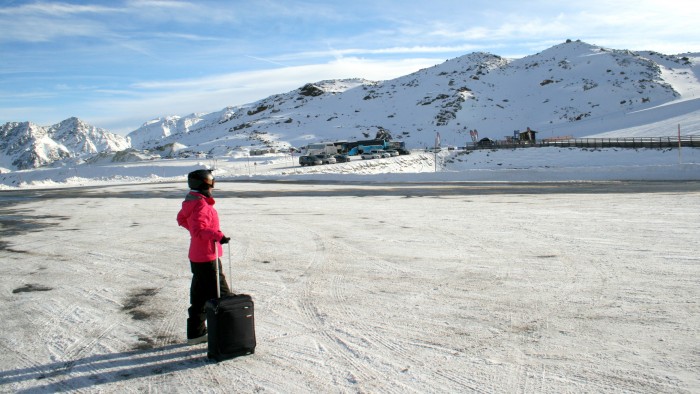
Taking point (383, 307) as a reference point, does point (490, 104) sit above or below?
above

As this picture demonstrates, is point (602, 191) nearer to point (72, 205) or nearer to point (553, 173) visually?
point (553, 173)

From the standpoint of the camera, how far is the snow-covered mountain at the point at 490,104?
312ft

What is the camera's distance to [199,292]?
211 inches

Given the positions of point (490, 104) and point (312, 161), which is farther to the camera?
point (490, 104)

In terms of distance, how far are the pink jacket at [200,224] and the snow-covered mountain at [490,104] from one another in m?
77.0

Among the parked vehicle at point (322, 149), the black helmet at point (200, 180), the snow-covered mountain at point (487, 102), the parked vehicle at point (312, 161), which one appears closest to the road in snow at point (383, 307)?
the black helmet at point (200, 180)

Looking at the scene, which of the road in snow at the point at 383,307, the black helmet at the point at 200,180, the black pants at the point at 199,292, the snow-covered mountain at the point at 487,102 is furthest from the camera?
the snow-covered mountain at the point at 487,102

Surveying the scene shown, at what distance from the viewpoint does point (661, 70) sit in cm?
11369


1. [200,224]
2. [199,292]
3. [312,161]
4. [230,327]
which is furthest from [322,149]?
[230,327]

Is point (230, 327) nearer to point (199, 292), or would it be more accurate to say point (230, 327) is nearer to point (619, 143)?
point (199, 292)

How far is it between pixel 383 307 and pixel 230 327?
217 centimetres

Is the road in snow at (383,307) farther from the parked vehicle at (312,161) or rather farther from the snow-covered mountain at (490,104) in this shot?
the snow-covered mountain at (490,104)

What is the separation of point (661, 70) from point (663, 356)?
130m

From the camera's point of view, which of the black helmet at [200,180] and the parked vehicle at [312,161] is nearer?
the black helmet at [200,180]
